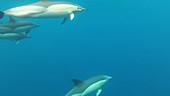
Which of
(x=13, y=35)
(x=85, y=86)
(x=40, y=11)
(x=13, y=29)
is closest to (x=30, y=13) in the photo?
(x=40, y=11)

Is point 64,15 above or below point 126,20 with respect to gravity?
above

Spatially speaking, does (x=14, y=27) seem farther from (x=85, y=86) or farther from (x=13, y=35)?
(x=85, y=86)

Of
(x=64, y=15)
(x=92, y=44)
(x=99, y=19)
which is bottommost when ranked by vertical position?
(x=92, y=44)

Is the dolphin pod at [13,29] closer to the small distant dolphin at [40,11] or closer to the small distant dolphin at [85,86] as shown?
the small distant dolphin at [40,11]

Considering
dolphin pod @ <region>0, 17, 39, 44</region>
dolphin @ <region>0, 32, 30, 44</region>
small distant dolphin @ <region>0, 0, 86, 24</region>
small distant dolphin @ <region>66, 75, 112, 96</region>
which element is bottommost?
small distant dolphin @ <region>66, 75, 112, 96</region>

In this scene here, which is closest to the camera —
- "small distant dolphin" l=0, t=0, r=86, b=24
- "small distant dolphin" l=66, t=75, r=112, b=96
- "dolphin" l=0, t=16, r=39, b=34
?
"small distant dolphin" l=0, t=0, r=86, b=24

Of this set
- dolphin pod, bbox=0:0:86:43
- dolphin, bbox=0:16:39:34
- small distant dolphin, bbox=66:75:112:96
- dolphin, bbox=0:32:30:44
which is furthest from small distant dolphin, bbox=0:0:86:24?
small distant dolphin, bbox=66:75:112:96

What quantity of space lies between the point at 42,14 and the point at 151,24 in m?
9.79

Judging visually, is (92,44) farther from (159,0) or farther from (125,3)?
(159,0)

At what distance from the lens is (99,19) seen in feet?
54.9

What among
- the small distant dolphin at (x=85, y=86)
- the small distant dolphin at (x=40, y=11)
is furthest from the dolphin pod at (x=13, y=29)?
the small distant dolphin at (x=85, y=86)

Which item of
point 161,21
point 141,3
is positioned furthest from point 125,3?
point 161,21

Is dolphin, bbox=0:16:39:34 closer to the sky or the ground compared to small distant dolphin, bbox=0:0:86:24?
closer to the ground

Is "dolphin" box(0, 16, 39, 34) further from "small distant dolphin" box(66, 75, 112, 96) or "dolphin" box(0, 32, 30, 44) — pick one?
"small distant dolphin" box(66, 75, 112, 96)
